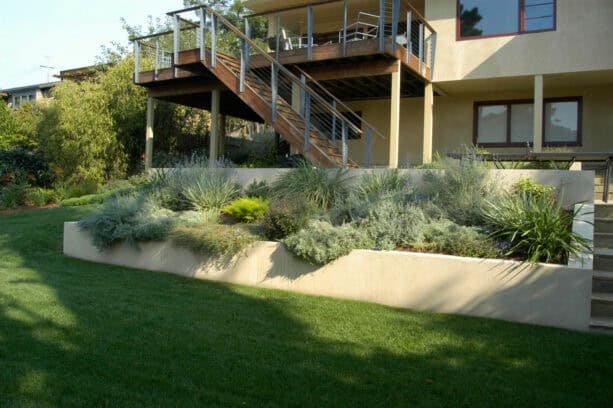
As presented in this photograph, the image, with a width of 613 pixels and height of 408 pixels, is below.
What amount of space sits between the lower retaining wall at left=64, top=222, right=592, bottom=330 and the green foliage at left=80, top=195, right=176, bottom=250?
40 centimetres

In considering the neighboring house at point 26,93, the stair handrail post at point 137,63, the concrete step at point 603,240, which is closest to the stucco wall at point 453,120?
the stair handrail post at point 137,63

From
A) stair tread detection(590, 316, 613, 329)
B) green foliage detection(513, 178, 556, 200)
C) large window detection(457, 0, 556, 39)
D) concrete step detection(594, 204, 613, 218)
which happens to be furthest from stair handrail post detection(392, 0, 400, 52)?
stair tread detection(590, 316, 613, 329)

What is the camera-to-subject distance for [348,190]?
8703 millimetres

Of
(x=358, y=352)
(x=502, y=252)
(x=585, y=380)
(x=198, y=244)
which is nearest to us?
(x=585, y=380)

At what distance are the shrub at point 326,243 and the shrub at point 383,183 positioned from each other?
54.9 inches

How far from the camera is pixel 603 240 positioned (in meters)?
7.05

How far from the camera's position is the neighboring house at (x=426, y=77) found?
12016 mm

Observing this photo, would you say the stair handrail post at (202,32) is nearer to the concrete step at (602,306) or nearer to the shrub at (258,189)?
the shrub at (258,189)

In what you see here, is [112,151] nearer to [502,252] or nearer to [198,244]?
[198,244]

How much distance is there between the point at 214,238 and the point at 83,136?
1064 cm

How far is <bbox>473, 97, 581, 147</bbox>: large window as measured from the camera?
13.8 meters

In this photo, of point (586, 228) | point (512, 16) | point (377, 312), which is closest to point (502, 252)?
point (586, 228)

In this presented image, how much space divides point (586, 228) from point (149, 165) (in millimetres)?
11851

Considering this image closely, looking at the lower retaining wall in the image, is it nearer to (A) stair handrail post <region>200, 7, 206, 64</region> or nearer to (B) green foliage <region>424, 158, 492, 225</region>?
(B) green foliage <region>424, 158, 492, 225</region>
